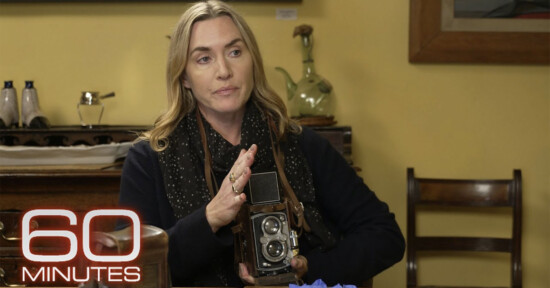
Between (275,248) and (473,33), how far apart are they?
6.42 feet

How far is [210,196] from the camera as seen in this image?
6.34 ft

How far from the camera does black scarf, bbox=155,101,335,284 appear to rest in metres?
1.92

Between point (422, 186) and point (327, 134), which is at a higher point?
point (327, 134)

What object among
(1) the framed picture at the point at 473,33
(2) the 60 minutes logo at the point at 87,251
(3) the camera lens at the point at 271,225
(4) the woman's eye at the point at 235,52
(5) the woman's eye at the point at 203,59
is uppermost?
(1) the framed picture at the point at 473,33

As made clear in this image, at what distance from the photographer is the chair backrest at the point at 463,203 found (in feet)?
9.84

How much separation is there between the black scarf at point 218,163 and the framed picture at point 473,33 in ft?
4.53

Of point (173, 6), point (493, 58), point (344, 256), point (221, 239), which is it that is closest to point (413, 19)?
point (493, 58)

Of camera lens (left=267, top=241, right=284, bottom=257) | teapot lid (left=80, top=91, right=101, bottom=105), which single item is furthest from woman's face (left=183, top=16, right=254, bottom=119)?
teapot lid (left=80, top=91, right=101, bottom=105)

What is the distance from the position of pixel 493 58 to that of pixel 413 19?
407 millimetres

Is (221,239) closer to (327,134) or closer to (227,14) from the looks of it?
(227,14)

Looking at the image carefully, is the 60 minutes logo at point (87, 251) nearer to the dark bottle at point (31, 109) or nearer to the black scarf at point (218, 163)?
the black scarf at point (218, 163)

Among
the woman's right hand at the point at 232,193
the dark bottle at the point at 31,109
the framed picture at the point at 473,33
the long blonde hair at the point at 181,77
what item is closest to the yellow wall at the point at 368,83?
the framed picture at the point at 473,33

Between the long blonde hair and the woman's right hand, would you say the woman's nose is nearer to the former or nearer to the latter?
the long blonde hair

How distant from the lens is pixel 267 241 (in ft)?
5.23
